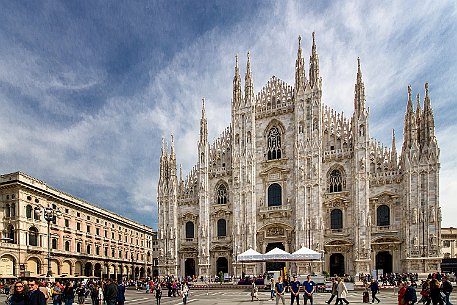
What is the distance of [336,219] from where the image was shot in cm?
4291

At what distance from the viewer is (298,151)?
44.4 meters

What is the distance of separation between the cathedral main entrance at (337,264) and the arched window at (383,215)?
5.37 meters

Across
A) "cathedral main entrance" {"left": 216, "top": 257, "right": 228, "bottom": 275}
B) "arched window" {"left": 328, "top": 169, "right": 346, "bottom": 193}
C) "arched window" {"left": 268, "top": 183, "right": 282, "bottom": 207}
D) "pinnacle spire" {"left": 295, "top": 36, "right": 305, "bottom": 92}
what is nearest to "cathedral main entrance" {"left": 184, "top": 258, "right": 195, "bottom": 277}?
"cathedral main entrance" {"left": 216, "top": 257, "right": 228, "bottom": 275}

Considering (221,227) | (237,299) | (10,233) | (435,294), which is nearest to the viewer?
(435,294)

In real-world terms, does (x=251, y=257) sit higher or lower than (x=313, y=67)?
lower

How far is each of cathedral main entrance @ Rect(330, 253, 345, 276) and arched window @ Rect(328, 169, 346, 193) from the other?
6.73 metres

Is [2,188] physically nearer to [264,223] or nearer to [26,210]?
[26,210]

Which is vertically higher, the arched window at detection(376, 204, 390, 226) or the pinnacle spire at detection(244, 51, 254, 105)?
the pinnacle spire at detection(244, 51, 254, 105)

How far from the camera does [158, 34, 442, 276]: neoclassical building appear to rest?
39594 mm

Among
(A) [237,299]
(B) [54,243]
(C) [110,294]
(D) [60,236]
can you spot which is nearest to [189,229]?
(D) [60,236]

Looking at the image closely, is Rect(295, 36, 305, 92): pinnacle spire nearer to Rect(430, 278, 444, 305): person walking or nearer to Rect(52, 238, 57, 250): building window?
Rect(430, 278, 444, 305): person walking

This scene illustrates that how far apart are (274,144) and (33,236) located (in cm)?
2974

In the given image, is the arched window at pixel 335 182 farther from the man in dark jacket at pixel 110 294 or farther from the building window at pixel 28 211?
the building window at pixel 28 211

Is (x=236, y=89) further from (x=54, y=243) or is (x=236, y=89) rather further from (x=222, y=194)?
(x=54, y=243)
